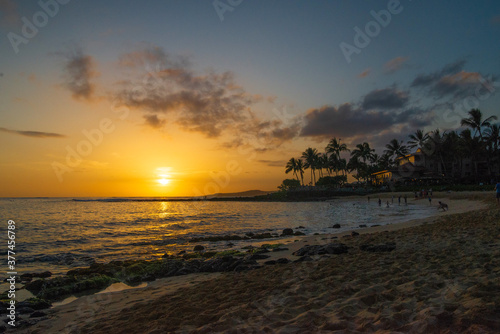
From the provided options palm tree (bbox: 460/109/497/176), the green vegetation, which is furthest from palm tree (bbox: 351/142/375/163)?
palm tree (bbox: 460/109/497/176)

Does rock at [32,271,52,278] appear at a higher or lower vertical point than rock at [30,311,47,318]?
lower

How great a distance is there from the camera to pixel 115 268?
Answer: 10250mm

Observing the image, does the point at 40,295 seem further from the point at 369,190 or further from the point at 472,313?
the point at 369,190

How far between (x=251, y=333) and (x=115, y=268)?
809 cm

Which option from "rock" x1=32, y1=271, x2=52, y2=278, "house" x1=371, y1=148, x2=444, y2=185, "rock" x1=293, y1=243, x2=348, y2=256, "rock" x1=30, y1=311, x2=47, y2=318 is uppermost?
"house" x1=371, y1=148, x2=444, y2=185

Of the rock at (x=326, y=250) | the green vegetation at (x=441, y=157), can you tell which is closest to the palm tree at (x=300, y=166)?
the green vegetation at (x=441, y=157)

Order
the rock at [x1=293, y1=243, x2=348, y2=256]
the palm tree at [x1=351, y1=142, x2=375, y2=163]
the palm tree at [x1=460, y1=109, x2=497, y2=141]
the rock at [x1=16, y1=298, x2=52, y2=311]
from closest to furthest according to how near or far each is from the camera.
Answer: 1. the rock at [x1=16, y1=298, x2=52, y2=311]
2. the rock at [x1=293, y1=243, x2=348, y2=256]
3. the palm tree at [x1=460, y1=109, x2=497, y2=141]
4. the palm tree at [x1=351, y1=142, x2=375, y2=163]

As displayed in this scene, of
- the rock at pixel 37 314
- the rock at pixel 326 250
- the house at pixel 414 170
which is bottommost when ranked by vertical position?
the rock at pixel 37 314

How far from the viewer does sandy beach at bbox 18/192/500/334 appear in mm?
3945

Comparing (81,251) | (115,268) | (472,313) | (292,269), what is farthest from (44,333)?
(81,251)

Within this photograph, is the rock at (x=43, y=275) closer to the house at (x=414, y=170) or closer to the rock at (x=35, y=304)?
the rock at (x=35, y=304)

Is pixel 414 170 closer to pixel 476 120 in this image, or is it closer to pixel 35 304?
pixel 476 120

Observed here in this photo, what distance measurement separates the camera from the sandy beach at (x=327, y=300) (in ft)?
12.9

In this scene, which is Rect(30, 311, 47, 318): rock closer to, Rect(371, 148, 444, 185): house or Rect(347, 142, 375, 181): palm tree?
Rect(371, 148, 444, 185): house
